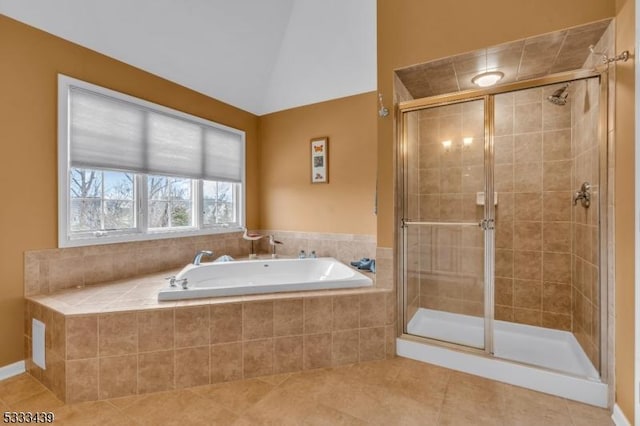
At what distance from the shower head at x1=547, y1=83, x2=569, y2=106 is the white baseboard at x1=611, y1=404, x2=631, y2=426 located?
217 cm

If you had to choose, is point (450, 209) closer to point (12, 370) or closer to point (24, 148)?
point (24, 148)

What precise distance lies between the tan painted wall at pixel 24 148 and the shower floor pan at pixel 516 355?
2.76 metres

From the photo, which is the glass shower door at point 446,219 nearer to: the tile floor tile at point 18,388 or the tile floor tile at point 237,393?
the tile floor tile at point 237,393

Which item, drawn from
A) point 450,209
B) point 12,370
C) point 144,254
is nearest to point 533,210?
point 450,209

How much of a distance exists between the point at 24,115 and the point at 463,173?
3491mm

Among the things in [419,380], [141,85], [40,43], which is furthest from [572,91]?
[40,43]

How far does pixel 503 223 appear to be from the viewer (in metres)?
2.72

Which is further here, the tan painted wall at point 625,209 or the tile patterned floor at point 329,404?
the tile patterned floor at point 329,404

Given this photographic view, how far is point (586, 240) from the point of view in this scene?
6.82 feet

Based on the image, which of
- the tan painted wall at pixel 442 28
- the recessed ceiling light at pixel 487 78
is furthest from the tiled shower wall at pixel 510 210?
the tan painted wall at pixel 442 28

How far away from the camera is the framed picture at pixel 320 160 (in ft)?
11.3

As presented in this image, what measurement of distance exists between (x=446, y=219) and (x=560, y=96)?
1.34 metres

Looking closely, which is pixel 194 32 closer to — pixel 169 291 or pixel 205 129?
pixel 205 129

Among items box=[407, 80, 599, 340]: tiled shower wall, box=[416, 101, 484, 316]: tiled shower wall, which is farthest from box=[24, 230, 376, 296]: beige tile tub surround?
box=[407, 80, 599, 340]: tiled shower wall
